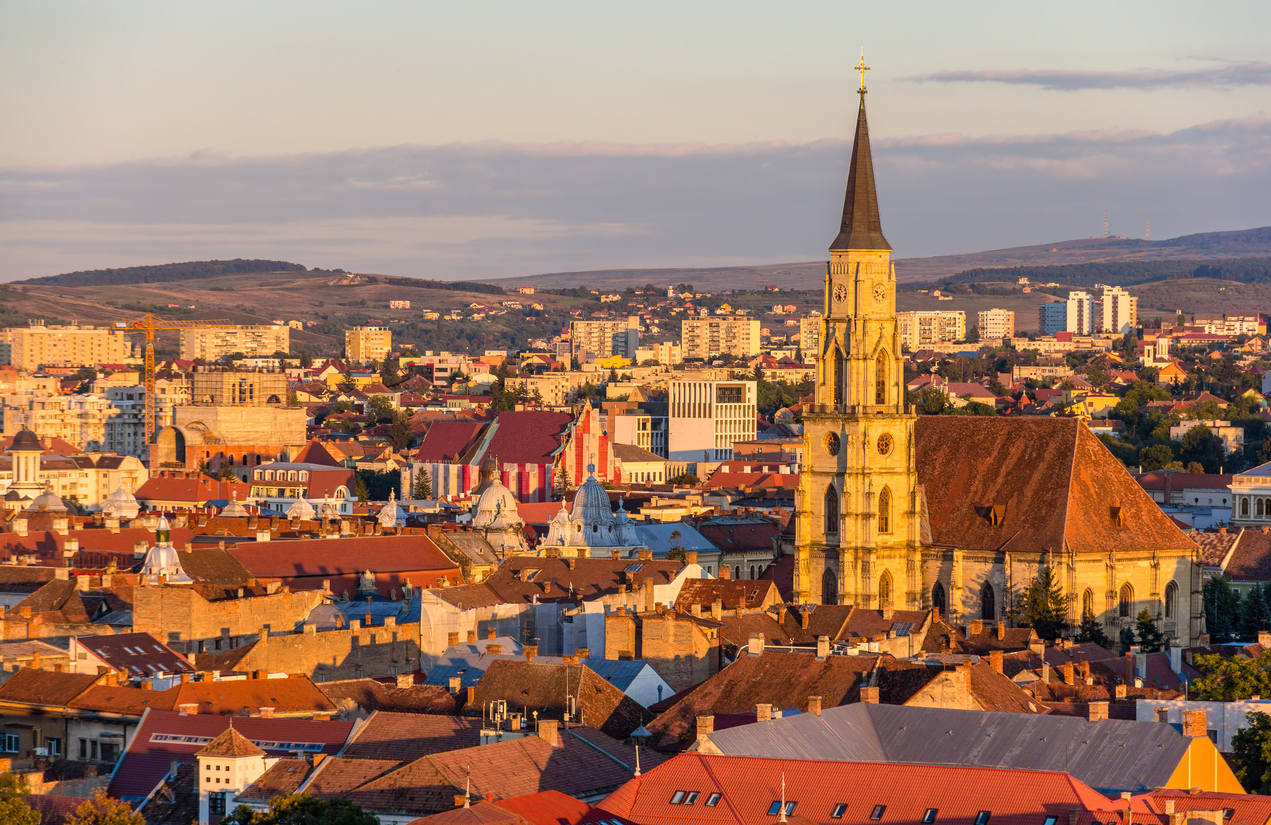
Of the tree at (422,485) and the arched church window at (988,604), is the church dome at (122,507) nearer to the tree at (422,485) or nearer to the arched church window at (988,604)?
the tree at (422,485)

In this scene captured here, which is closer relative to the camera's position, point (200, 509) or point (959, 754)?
→ point (959, 754)

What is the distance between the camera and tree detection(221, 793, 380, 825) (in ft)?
135

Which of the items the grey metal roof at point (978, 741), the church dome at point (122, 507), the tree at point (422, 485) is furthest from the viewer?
the tree at point (422, 485)

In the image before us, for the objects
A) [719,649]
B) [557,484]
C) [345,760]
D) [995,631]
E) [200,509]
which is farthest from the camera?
[557,484]

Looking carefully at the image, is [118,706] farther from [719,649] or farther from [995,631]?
[995,631]

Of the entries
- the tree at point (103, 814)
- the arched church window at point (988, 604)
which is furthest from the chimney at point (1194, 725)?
the arched church window at point (988, 604)

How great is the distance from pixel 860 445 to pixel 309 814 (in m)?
43.5

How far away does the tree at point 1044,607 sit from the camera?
256 feet

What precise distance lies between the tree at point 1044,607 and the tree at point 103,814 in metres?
40.1

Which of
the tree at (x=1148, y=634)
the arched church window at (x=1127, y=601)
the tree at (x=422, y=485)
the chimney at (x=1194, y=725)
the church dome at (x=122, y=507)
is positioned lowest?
the tree at (x=422, y=485)

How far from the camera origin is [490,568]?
8731 cm

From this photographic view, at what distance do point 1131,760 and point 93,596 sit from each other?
4134 cm

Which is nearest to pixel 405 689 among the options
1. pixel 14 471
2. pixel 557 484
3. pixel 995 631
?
pixel 995 631

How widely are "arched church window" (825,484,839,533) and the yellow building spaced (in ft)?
0.11
